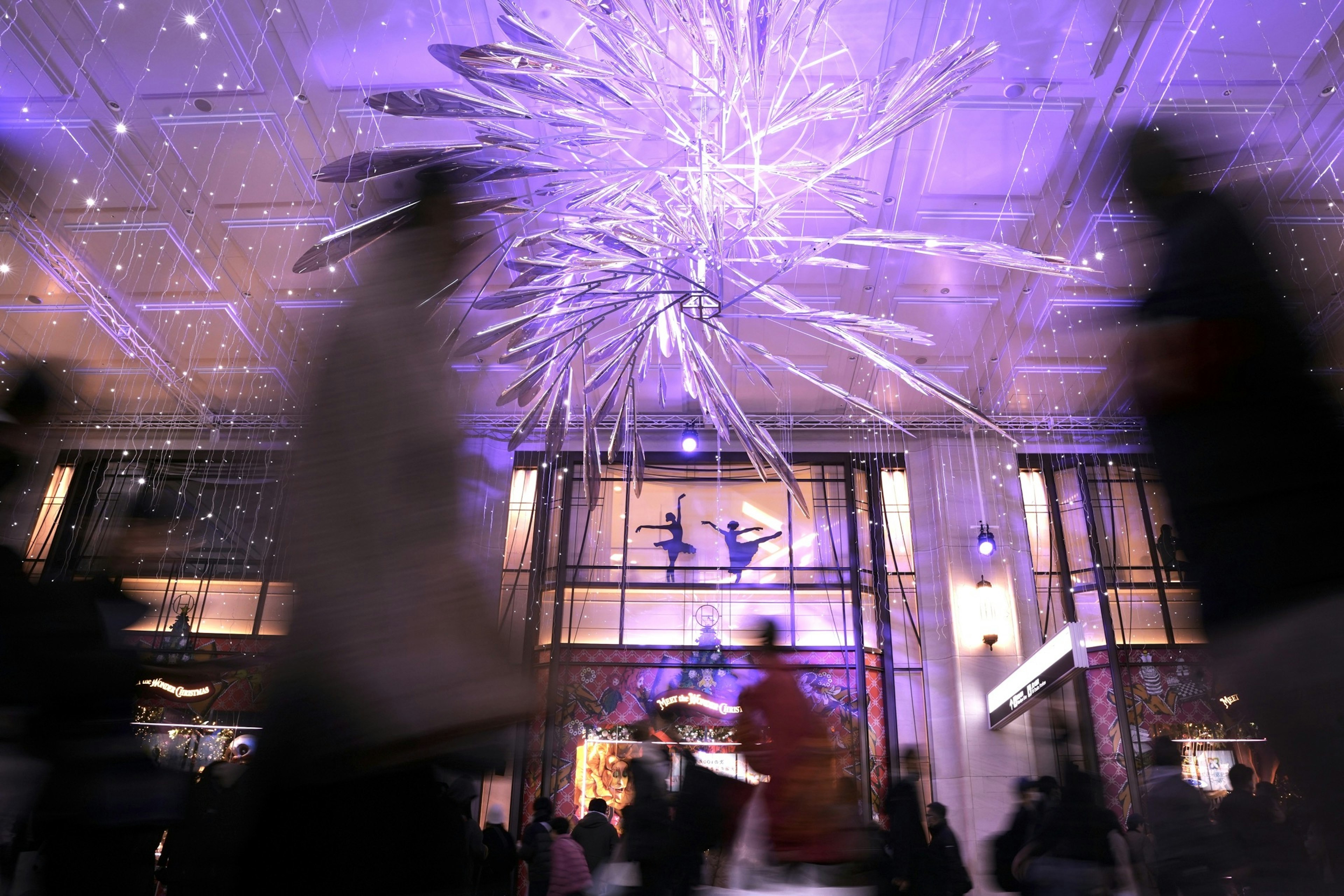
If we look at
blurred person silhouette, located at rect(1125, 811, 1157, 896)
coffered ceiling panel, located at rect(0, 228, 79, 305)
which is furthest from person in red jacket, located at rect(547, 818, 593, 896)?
coffered ceiling panel, located at rect(0, 228, 79, 305)

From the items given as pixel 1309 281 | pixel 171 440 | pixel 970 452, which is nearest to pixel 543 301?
pixel 1309 281

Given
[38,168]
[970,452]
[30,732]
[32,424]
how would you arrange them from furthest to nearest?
[970,452] → [38,168] → [32,424] → [30,732]

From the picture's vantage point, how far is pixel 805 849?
7.76 ft

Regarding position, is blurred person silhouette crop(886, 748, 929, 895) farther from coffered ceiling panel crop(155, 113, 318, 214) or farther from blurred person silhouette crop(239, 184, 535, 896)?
coffered ceiling panel crop(155, 113, 318, 214)

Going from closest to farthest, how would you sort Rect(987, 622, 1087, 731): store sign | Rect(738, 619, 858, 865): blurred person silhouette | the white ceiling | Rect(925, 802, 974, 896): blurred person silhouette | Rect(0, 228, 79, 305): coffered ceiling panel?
Rect(738, 619, 858, 865): blurred person silhouette → Rect(925, 802, 974, 896): blurred person silhouette → the white ceiling → Rect(987, 622, 1087, 731): store sign → Rect(0, 228, 79, 305): coffered ceiling panel

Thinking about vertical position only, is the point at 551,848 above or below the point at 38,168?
below

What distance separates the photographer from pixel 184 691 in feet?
33.5

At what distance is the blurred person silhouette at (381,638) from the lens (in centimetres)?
69

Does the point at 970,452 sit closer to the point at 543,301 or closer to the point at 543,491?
the point at 543,491

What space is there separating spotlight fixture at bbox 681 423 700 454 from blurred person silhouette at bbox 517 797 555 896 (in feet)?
14.9

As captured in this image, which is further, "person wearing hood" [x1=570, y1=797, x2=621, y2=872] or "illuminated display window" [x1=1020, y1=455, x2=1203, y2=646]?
"illuminated display window" [x1=1020, y1=455, x2=1203, y2=646]

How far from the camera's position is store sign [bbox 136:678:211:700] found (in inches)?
397

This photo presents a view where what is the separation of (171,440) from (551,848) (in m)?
8.68

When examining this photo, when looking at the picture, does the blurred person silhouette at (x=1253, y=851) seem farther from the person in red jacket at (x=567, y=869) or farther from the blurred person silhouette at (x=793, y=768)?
the person in red jacket at (x=567, y=869)
